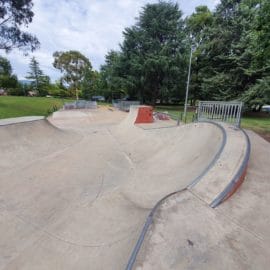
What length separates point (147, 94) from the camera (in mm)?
28016

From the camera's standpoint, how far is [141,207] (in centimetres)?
355

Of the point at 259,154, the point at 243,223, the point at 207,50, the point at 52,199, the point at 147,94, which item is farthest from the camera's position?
the point at 147,94

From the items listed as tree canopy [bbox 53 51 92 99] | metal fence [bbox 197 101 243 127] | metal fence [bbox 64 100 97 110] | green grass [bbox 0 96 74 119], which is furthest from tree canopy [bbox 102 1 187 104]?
tree canopy [bbox 53 51 92 99]

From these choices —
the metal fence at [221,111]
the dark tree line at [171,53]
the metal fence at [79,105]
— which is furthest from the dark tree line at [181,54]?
the metal fence at [79,105]

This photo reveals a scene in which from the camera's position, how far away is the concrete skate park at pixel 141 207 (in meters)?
2.22

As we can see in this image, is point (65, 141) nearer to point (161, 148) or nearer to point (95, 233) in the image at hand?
point (161, 148)

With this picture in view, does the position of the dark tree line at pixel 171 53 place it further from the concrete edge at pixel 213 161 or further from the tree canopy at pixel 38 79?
the tree canopy at pixel 38 79

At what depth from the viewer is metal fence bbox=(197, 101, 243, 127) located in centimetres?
614

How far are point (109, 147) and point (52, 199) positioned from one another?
Answer: 387 cm

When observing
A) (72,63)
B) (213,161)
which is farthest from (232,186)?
(72,63)

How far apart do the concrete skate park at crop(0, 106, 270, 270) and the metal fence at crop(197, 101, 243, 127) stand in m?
0.94

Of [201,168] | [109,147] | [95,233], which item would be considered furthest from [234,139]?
[109,147]

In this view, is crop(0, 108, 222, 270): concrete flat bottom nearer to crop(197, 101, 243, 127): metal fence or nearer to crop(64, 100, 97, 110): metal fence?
crop(197, 101, 243, 127): metal fence

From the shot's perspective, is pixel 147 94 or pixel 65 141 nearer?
pixel 65 141
